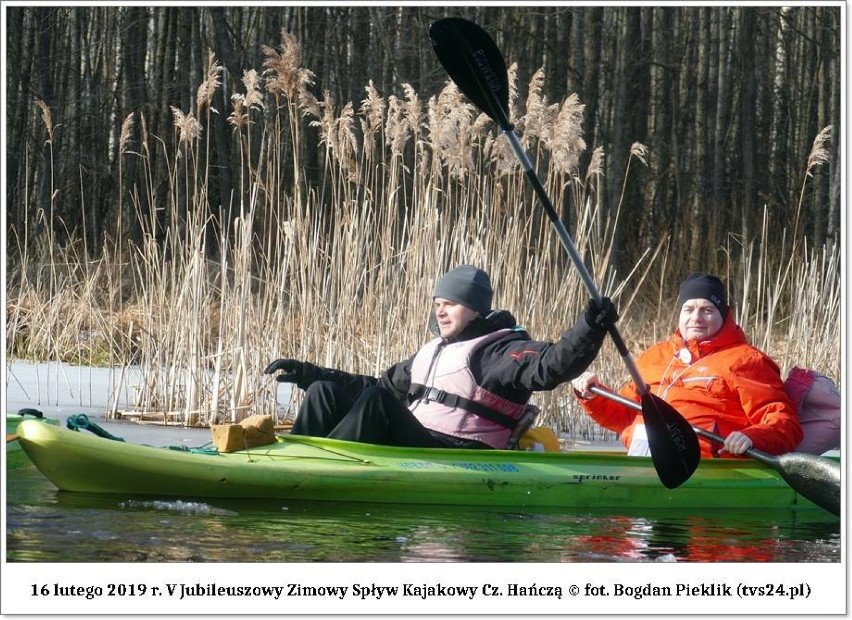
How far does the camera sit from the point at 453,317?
5.44 metres

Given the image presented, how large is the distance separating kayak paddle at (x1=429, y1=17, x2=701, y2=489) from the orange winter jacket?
13.6 inches

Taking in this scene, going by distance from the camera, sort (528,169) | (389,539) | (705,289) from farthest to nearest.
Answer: (705,289), (528,169), (389,539)

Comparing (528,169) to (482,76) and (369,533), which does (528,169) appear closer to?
(482,76)

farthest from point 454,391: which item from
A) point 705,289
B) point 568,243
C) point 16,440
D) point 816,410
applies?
point 16,440

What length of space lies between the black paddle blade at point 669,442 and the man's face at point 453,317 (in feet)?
2.59

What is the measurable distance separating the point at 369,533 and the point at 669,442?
1.29 m

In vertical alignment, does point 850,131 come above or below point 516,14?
below

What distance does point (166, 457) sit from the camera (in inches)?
197

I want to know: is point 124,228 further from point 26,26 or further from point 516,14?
point 516,14

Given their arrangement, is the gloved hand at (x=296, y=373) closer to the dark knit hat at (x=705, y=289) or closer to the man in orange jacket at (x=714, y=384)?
the man in orange jacket at (x=714, y=384)

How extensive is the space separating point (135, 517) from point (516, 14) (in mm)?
10628

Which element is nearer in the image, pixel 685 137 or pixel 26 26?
pixel 26 26

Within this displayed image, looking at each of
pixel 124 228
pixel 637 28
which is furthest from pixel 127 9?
pixel 637 28
